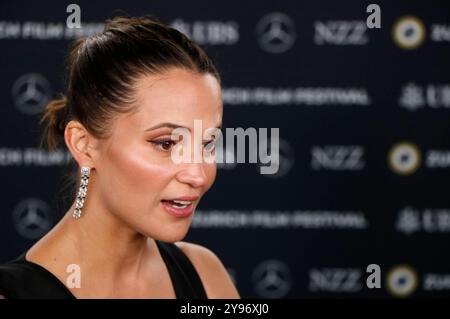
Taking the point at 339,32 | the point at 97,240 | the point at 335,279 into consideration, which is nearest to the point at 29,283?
the point at 97,240

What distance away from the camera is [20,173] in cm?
259

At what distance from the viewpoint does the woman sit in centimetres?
137

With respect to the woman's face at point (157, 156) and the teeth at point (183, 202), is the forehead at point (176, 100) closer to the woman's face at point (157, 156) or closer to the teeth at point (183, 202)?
the woman's face at point (157, 156)

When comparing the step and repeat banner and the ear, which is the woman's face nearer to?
the ear

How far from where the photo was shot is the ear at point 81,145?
145cm

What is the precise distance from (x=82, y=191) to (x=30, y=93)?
1209 millimetres

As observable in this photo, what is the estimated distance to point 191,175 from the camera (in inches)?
54.2

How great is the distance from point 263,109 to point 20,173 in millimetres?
963

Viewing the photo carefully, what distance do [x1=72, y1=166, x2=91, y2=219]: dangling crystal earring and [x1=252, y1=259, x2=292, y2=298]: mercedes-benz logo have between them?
1314mm

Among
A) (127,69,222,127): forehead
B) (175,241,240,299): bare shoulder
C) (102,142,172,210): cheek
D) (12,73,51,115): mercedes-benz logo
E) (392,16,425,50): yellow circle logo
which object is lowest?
(175,241,240,299): bare shoulder

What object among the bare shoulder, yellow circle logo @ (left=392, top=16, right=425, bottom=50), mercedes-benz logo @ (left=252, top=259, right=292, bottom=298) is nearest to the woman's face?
the bare shoulder

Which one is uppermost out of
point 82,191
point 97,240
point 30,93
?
point 30,93

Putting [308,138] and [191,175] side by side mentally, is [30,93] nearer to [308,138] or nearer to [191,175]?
[308,138]
